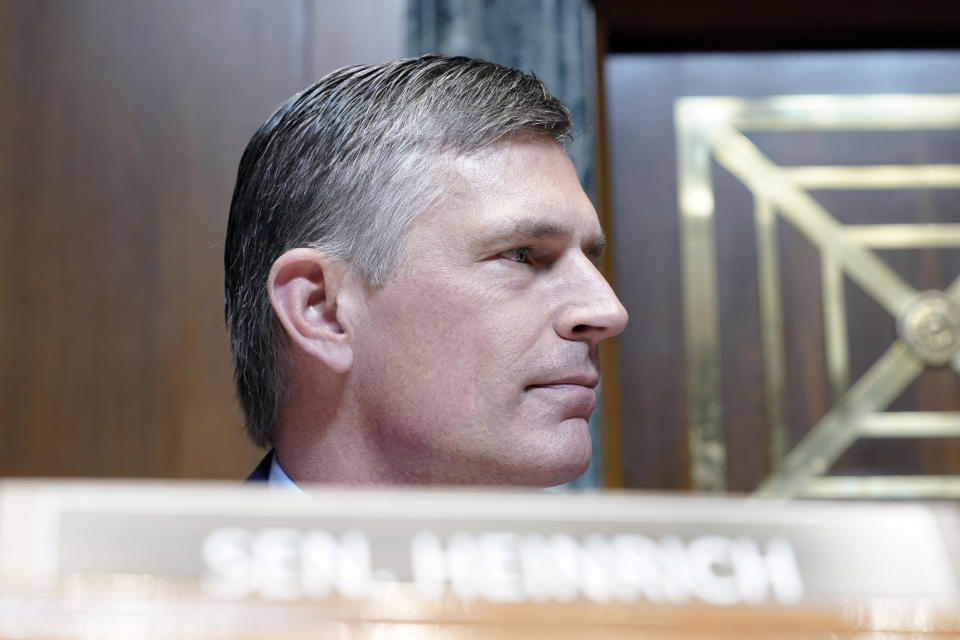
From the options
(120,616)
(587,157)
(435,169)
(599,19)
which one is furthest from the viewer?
(599,19)

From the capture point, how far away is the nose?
3.35 ft

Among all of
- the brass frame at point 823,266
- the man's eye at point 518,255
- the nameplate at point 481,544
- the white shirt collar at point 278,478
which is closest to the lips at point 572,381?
the man's eye at point 518,255

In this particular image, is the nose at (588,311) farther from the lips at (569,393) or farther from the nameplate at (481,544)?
the nameplate at (481,544)

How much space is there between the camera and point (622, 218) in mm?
2543

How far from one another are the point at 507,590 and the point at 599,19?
2361 mm

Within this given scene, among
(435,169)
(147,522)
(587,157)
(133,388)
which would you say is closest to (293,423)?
(435,169)

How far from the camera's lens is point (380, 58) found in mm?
2109

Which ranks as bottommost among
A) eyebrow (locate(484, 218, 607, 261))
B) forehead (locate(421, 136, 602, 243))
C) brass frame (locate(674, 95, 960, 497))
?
brass frame (locate(674, 95, 960, 497))

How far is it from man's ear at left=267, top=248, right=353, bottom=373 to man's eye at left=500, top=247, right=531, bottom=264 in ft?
0.56

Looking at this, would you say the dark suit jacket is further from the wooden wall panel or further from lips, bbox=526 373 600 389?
the wooden wall panel

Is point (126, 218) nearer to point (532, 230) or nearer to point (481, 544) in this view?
point (532, 230)

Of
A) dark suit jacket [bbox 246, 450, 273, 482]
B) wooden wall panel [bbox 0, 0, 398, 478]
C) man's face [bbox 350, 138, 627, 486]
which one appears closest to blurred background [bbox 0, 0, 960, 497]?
wooden wall panel [bbox 0, 0, 398, 478]

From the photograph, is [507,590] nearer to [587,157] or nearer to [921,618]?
[921,618]

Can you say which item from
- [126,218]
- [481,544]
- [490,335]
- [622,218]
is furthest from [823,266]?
[481,544]
